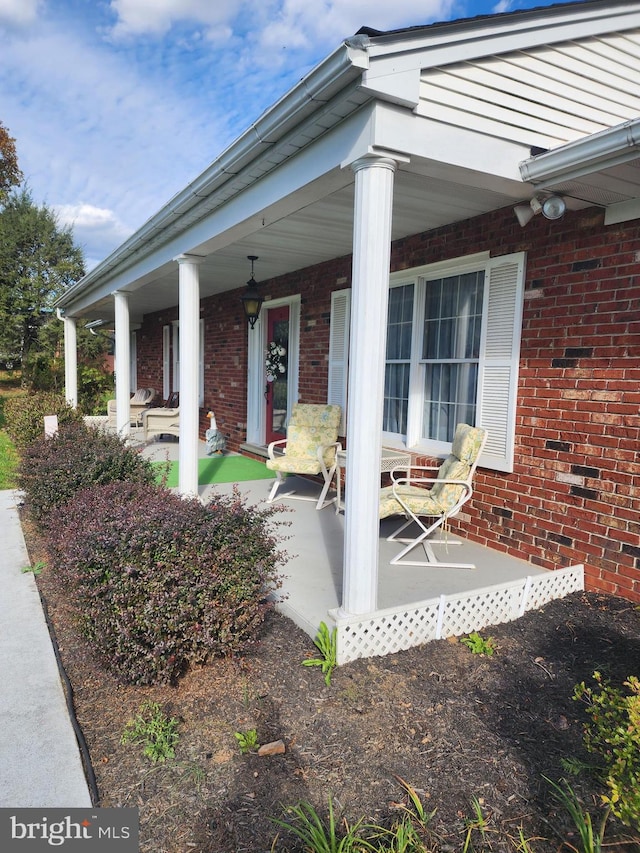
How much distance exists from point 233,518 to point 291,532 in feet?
6.67

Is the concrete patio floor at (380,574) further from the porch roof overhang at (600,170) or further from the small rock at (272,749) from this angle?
the porch roof overhang at (600,170)

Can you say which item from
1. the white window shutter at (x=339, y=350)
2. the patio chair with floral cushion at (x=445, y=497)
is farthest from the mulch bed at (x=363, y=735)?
the white window shutter at (x=339, y=350)

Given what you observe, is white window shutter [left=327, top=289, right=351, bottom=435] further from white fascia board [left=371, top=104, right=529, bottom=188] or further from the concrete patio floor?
white fascia board [left=371, top=104, right=529, bottom=188]

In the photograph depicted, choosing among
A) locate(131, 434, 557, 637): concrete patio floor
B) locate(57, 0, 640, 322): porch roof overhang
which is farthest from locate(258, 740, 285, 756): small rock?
locate(57, 0, 640, 322): porch roof overhang

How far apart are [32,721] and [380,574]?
2.24m

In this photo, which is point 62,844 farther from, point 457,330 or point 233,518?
point 457,330

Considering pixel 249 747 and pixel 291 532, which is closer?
pixel 249 747

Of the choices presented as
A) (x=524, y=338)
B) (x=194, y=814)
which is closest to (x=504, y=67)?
(x=524, y=338)

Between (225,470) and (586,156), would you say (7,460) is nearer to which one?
(225,470)

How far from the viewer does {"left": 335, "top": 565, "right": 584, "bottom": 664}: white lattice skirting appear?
9.62 feet

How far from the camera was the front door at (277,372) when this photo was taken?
8234mm

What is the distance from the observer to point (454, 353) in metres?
5.07

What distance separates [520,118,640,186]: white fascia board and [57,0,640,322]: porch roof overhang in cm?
4

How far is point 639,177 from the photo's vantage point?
3191 millimetres
